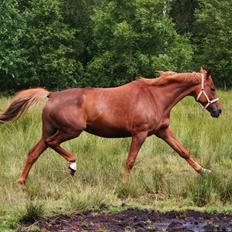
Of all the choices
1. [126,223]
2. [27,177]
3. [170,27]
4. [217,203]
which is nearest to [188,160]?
[217,203]

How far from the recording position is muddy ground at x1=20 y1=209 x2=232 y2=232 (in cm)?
713

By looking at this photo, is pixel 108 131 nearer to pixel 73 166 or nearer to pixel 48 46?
pixel 73 166

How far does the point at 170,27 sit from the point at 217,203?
23.9 meters

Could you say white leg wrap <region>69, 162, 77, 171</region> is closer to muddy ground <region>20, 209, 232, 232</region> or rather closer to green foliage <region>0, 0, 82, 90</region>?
muddy ground <region>20, 209, 232, 232</region>

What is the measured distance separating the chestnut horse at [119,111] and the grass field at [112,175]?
0.43 m

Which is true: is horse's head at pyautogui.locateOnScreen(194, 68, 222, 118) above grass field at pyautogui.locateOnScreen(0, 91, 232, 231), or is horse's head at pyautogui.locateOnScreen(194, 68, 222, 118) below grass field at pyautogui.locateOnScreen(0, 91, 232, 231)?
above

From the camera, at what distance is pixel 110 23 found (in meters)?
32.4

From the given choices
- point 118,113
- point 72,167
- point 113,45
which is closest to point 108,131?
point 118,113

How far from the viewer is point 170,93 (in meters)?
10.8

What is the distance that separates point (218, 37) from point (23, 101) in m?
24.1

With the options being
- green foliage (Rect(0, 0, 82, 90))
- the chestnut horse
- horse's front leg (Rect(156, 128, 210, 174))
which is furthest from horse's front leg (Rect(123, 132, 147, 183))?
green foliage (Rect(0, 0, 82, 90))

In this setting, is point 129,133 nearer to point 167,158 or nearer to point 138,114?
point 138,114

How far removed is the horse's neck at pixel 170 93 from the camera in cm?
1077

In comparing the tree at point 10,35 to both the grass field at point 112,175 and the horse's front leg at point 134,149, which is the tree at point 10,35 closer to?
the grass field at point 112,175
